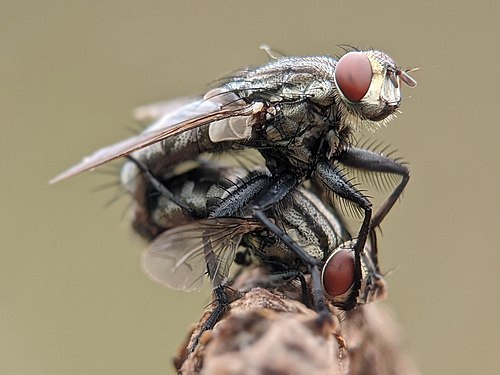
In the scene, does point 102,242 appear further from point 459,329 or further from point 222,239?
point 222,239

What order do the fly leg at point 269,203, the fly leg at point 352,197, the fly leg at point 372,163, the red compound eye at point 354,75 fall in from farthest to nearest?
1. the fly leg at point 372,163
2. the red compound eye at point 354,75
3. the fly leg at point 352,197
4. the fly leg at point 269,203

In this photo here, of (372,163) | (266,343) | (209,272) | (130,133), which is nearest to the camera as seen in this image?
(266,343)

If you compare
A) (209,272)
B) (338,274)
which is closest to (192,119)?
(209,272)

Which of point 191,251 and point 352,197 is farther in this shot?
point 352,197

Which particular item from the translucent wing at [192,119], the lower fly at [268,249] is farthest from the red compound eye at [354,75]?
the lower fly at [268,249]

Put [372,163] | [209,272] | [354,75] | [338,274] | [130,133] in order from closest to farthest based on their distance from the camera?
[338,274], [209,272], [354,75], [372,163], [130,133]

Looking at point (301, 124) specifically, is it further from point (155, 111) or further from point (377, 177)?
point (155, 111)

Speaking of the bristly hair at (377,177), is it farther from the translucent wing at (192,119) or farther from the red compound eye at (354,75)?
the translucent wing at (192,119)

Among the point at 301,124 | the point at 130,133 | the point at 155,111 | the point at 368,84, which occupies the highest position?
the point at 368,84
